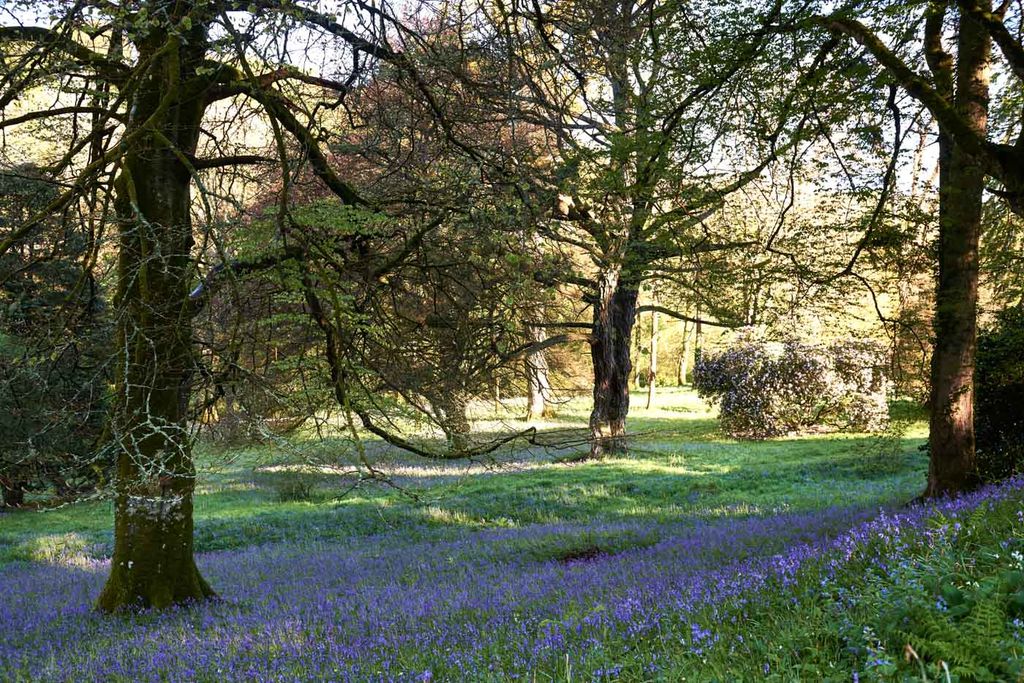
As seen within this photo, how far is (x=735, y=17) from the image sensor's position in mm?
8852

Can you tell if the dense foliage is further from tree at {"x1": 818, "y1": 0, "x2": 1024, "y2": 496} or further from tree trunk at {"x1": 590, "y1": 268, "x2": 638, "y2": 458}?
tree trunk at {"x1": 590, "y1": 268, "x2": 638, "y2": 458}

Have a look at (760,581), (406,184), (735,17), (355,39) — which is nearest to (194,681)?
(760,581)

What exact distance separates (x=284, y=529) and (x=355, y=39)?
1029 centimetres

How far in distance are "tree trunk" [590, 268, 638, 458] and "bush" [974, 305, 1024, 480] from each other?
980cm

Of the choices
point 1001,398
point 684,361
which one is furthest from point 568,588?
point 684,361

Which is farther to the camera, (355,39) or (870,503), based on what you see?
(870,503)

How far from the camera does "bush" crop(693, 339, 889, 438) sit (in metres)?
24.1

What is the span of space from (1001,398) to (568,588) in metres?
8.15

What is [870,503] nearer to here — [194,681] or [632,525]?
[632,525]

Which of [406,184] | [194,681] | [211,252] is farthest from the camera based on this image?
[211,252]

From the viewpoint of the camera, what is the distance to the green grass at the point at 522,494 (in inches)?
503

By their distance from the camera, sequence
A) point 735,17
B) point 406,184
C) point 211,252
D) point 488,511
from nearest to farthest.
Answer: point 735,17 → point 406,184 → point 211,252 → point 488,511

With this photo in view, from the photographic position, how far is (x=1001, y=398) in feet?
35.6

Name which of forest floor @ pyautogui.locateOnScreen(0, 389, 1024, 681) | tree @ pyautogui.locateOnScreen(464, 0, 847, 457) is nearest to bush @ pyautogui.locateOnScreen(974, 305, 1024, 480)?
forest floor @ pyautogui.locateOnScreen(0, 389, 1024, 681)
